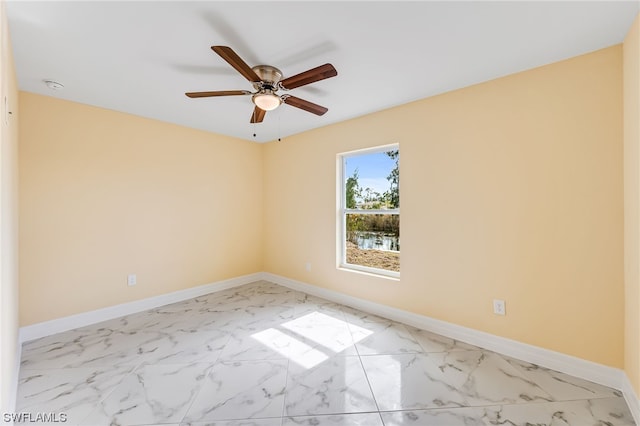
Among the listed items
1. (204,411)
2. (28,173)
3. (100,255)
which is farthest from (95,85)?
(204,411)

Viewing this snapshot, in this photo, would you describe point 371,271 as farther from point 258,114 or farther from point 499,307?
point 258,114

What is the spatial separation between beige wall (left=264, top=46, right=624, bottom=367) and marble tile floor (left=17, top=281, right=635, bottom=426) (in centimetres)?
38

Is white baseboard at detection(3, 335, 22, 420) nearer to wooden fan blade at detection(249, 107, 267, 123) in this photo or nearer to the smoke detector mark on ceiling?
the smoke detector mark on ceiling

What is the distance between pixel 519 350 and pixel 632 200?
1.36m

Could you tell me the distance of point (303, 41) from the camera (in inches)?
70.1

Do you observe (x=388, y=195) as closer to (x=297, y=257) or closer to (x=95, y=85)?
(x=297, y=257)

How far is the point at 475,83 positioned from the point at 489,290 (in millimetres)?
1860

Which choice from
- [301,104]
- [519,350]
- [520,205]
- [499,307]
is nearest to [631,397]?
[519,350]

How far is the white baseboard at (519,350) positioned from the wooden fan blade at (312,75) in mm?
2443

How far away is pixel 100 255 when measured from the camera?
2918 millimetres

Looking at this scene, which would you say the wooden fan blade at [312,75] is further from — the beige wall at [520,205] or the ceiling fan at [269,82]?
the beige wall at [520,205]

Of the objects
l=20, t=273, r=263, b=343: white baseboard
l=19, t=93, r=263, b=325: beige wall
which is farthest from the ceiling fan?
l=20, t=273, r=263, b=343: white baseboard

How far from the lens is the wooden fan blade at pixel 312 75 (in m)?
1.69

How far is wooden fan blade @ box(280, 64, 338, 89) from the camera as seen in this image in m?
1.69
